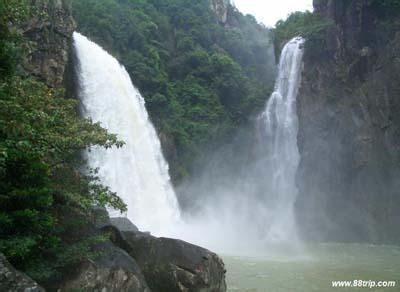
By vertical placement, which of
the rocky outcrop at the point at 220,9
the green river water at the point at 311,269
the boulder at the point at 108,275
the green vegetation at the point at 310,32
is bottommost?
the boulder at the point at 108,275

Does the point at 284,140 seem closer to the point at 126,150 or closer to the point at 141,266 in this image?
the point at 126,150

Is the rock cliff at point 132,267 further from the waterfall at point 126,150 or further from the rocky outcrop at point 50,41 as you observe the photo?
the rocky outcrop at point 50,41

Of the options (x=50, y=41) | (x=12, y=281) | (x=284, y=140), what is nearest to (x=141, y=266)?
(x=12, y=281)

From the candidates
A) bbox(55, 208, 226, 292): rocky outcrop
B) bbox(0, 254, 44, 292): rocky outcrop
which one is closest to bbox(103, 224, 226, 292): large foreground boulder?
bbox(55, 208, 226, 292): rocky outcrop

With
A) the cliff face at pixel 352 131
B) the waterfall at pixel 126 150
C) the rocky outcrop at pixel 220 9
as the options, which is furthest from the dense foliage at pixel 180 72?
the rocky outcrop at pixel 220 9

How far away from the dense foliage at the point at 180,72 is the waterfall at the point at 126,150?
4561 millimetres

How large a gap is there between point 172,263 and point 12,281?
4648mm

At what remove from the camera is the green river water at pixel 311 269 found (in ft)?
43.5

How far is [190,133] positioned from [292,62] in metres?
9.98

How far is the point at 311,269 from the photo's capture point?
16.1 meters

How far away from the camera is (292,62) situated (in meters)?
33.1

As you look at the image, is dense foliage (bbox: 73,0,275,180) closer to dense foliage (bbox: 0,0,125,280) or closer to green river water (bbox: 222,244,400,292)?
green river water (bbox: 222,244,400,292)

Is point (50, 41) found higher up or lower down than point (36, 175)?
higher up

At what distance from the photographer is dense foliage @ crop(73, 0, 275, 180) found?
35.4m
